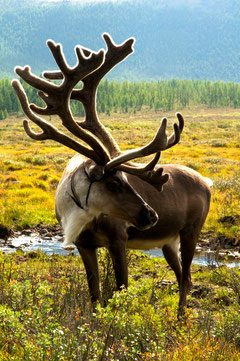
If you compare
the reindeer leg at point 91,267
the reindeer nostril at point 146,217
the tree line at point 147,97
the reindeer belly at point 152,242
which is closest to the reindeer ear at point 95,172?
the reindeer nostril at point 146,217

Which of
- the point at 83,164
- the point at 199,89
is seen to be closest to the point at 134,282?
the point at 83,164

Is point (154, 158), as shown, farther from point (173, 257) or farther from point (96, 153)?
point (173, 257)

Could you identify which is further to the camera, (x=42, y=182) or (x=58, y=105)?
(x=42, y=182)

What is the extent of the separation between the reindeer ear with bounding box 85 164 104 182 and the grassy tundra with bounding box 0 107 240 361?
1258 millimetres

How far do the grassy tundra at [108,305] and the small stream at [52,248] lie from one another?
21.2 inches

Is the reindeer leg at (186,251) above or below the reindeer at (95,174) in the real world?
Answer: below

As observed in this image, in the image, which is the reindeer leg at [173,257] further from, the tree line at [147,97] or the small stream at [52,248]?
the tree line at [147,97]

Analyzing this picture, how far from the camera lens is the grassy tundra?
11.1 feet

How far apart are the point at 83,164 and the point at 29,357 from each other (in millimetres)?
2739

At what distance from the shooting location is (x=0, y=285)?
5.00 m

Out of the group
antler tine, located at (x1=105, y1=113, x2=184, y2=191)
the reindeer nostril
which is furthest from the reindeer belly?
antler tine, located at (x1=105, y1=113, x2=184, y2=191)

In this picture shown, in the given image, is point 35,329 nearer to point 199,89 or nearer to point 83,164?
point 83,164

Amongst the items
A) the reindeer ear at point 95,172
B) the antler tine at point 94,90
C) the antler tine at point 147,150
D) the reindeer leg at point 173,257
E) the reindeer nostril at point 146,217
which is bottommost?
the reindeer leg at point 173,257

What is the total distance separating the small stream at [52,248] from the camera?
9.64m
